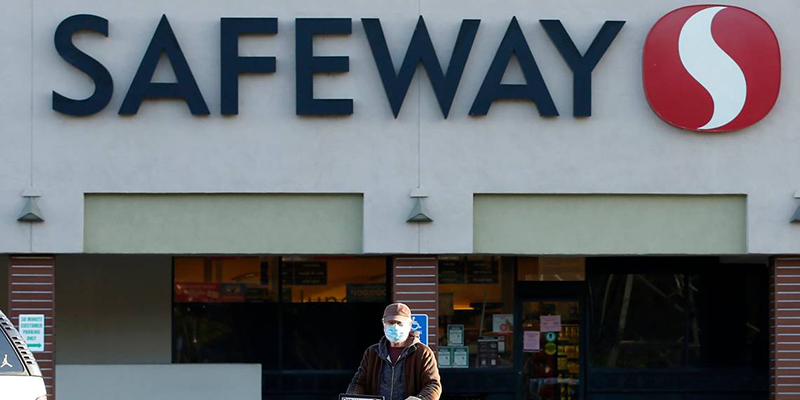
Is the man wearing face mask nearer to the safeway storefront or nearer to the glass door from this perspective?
the safeway storefront

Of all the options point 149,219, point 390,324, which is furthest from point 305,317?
point 390,324

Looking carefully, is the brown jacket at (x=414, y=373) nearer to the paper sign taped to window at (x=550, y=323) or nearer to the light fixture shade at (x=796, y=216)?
the light fixture shade at (x=796, y=216)

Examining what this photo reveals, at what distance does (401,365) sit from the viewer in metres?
9.05

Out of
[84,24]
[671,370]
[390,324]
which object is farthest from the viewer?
[671,370]

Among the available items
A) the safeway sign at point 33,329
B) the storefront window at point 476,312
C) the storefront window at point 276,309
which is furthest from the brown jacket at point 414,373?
the storefront window at point 276,309

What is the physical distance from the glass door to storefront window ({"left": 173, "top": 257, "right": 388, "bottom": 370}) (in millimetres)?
2369

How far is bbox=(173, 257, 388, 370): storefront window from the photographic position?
18.3 meters

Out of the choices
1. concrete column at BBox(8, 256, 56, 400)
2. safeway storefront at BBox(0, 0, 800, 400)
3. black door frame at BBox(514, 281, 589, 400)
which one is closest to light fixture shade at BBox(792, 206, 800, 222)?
safeway storefront at BBox(0, 0, 800, 400)

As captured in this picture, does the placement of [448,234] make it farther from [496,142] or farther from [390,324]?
[390,324]

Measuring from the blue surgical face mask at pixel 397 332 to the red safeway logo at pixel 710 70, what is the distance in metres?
7.60

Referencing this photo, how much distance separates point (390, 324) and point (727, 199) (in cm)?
817

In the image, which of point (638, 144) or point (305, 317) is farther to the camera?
point (305, 317)

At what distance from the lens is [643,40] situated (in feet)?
51.0

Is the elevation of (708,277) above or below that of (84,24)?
below
